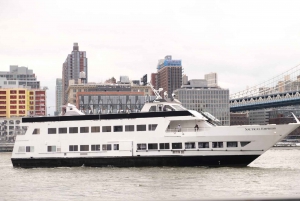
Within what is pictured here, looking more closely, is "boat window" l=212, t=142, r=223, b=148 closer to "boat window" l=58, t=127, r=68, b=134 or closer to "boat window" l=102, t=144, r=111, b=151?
"boat window" l=102, t=144, r=111, b=151

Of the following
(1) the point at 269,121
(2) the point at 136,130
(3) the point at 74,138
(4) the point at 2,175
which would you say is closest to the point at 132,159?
(2) the point at 136,130

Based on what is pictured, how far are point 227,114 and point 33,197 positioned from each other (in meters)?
116

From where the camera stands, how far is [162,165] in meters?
39.0

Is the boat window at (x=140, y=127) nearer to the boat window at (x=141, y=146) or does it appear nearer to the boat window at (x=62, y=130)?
the boat window at (x=141, y=146)

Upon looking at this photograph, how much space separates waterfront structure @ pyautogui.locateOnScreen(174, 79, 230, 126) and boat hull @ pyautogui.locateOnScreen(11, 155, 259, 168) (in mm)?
101880

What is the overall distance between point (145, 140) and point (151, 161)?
4.87ft

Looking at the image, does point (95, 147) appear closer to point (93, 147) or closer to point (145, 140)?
point (93, 147)

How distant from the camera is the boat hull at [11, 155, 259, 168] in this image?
3844 centimetres

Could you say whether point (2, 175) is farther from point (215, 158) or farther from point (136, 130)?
point (215, 158)

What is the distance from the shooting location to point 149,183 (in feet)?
102

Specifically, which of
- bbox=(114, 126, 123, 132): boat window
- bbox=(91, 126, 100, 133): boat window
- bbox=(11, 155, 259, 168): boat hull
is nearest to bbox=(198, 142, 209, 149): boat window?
bbox=(11, 155, 259, 168): boat hull

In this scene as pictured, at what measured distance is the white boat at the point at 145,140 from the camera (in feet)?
126

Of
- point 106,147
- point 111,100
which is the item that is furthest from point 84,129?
point 111,100

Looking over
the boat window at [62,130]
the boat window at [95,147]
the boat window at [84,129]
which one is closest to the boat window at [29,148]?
the boat window at [62,130]
